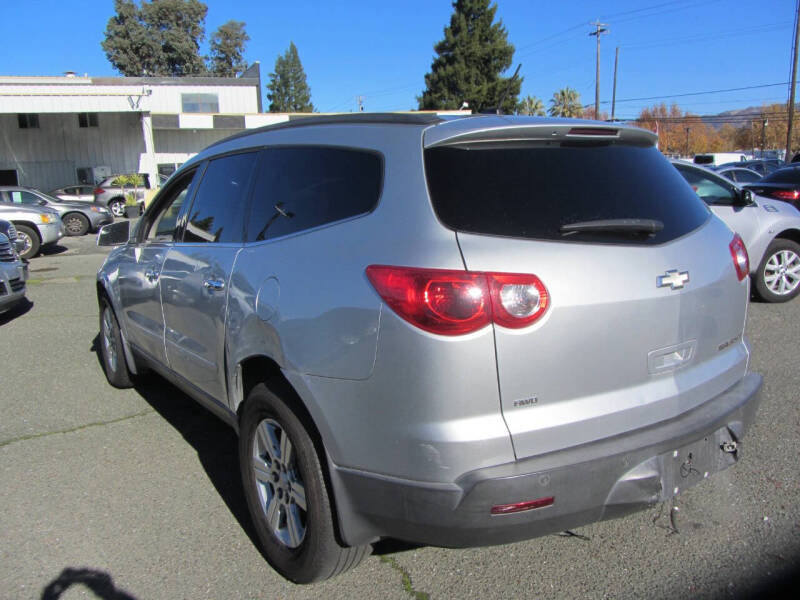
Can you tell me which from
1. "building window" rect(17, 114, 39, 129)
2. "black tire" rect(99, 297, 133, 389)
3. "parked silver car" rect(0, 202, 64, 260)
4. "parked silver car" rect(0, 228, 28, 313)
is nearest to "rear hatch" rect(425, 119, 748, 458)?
"black tire" rect(99, 297, 133, 389)

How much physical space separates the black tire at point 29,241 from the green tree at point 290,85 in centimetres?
7103

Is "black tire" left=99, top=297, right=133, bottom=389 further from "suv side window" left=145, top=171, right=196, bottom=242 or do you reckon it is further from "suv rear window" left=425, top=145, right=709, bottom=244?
"suv rear window" left=425, top=145, right=709, bottom=244

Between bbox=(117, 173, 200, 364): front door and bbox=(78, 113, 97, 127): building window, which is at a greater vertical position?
bbox=(78, 113, 97, 127): building window

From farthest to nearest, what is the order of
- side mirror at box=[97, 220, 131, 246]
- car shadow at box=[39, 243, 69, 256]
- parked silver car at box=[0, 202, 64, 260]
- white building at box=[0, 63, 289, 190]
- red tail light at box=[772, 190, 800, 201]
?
1. white building at box=[0, 63, 289, 190]
2. car shadow at box=[39, 243, 69, 256]
3. parked silver car at box=[0, 202, 64, 260]
4. red tail light at box=[772, 190, 800, 201]
5. side mirror at box=[97, 220, 131, 246]

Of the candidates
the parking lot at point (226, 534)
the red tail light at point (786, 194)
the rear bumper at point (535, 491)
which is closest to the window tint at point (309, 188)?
the rear bumper at point (535, 491)

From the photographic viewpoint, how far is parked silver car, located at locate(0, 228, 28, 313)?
7.41 m

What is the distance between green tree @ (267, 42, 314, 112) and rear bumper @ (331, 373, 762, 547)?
84327 millimetres

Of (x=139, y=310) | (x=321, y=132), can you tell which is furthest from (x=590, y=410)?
(x=139, y=310)

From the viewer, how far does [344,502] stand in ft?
7.45

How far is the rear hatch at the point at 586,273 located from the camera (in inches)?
81.0

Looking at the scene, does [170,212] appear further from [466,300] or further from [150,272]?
[466,300]

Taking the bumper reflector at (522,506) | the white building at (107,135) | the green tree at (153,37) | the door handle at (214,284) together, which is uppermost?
the green tree at (153,37)

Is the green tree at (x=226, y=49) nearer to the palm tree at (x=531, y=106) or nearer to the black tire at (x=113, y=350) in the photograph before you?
the palm tree at (x=531, y=106)

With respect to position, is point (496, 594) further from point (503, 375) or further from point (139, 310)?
point (139, 310)
